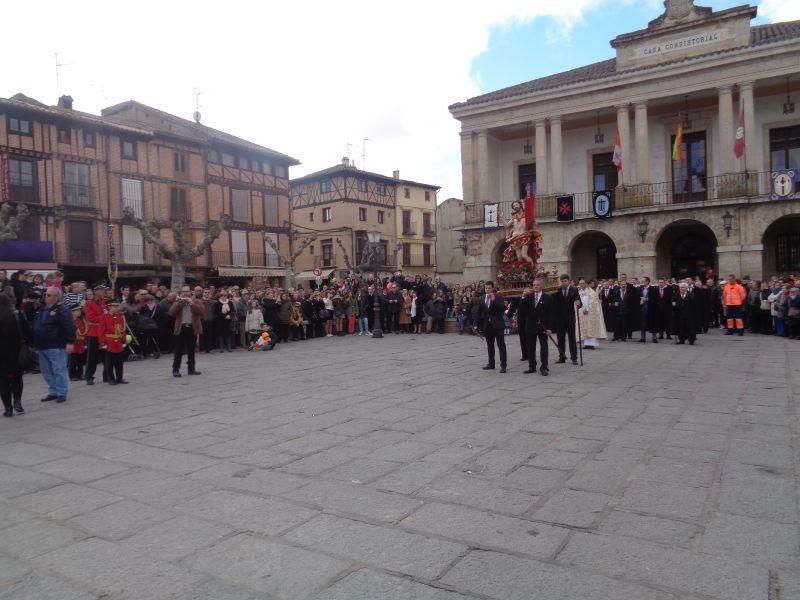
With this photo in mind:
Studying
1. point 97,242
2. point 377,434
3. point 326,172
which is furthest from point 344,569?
point 326,172

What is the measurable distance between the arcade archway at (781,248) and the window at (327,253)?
103ft

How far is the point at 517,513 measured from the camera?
4.07m

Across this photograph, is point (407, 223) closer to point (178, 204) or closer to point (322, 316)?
point (178, 204)

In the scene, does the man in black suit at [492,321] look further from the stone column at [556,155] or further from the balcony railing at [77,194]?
the balcony railing at [77,194]

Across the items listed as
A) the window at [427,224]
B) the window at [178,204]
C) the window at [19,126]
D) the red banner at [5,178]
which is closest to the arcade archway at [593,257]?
the window at [178,204]

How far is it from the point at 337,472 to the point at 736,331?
1696cm

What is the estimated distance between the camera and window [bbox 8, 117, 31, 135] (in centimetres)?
2817

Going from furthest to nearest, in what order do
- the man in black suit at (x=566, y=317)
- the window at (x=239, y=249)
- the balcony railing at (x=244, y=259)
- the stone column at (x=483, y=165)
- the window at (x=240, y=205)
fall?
1. the window at (x=240, y=205)
2. the window at (x=239, y=249)
3. the balcony railing at (x=244, y=259)
4. the stone column at (x=483, y=165)
5. the man in black suit at (x=566, y=317)

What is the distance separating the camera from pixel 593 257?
Result: 94.3 ft

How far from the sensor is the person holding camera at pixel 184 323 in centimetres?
1103

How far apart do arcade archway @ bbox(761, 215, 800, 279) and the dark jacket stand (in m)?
25.0

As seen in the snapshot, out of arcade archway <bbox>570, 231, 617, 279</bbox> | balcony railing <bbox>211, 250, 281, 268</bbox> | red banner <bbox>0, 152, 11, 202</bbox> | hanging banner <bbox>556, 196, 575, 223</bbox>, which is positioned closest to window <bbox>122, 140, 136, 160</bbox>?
red banner <bbox>0, 152, 11, 202</bbox>

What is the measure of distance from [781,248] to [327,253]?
3250 centimetres

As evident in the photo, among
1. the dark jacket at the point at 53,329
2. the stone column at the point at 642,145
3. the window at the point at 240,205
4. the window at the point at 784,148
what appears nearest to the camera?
the dark jacket at the point at 53,329
